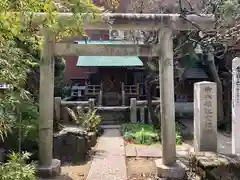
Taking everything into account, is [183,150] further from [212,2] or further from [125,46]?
[212,2]

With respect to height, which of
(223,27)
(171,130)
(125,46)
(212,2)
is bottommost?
(171,130)

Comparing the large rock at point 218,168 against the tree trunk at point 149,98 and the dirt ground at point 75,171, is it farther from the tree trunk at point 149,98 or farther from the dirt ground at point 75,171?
the tree trunk at point 149,98

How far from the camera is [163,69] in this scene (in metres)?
5.66

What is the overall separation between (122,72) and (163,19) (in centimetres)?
1191

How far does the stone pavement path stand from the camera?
5.65 meters

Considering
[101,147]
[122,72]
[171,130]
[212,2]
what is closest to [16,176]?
[171,130]

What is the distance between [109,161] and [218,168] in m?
2.50

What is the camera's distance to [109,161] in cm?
667

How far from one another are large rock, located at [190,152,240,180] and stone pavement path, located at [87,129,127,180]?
141 cm

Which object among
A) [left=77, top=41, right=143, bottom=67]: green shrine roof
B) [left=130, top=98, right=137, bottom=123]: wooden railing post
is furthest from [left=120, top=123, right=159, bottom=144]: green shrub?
[left=77, top=41, right=143, bottom=67]: green shrine roof

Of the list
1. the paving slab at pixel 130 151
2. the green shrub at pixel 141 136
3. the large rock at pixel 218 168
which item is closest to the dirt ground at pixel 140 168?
the paving slab at pixel 130 151

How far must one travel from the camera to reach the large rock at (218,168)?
A: 5.14 m

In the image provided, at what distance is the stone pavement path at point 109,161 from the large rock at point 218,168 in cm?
141

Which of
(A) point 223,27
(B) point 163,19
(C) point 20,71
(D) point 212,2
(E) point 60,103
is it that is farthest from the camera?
(E) point 60,103
